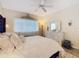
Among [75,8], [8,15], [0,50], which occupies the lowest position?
[0,50]

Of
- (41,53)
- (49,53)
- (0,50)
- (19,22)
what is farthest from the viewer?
(19,22)

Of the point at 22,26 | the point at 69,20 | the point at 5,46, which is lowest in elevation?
the point at 5,46

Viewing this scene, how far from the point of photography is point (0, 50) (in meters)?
1.28

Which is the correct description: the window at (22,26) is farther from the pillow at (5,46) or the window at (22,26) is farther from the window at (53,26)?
the pillow at (5,46)

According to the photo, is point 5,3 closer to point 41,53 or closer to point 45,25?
point 45,25

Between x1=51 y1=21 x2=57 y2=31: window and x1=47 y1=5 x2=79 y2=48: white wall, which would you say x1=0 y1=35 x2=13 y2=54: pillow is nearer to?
x1=47 y1=5 x2=79 y2=48: white wall

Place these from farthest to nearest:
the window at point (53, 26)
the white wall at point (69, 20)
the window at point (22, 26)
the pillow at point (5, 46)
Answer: the window at point (53, 26) → the window at point (22, 26) → the white wall at point (69, 20) → the pillow at point (5, 46)

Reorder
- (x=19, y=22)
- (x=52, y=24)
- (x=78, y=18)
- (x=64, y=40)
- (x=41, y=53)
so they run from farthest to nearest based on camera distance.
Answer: (x=52, y=24) → (x=19, y=22) → (x=64, y=40) → (x=78, y=18) → (x=41, y=53)

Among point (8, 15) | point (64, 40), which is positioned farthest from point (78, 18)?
point (8, 15)

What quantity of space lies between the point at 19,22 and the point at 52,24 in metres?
2.00

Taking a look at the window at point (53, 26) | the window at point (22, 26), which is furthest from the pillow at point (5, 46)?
the window at point (53, 26)

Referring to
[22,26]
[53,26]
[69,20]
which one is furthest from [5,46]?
[53,26]

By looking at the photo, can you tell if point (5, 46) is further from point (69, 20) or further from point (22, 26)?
point (69, 20)

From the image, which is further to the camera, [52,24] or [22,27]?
[52,24]
